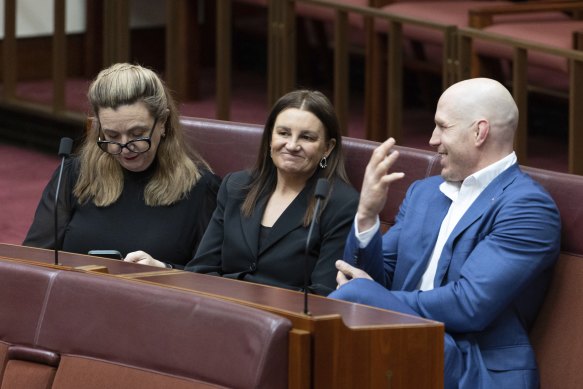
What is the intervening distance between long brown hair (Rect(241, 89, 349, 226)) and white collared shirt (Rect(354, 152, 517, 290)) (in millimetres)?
269

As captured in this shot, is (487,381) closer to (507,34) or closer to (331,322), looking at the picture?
(331,322)

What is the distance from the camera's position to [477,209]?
2.38m

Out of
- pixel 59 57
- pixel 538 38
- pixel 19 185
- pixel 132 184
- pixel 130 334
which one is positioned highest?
pixel 538 38

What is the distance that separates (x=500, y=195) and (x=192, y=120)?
3.15 ft

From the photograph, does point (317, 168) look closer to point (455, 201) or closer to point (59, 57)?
point (455, 201)

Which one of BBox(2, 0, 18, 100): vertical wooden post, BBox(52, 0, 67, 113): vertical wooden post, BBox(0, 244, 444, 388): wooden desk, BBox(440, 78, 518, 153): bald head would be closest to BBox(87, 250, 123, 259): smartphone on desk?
BBox(0, 244, 444, 388): wooden desk

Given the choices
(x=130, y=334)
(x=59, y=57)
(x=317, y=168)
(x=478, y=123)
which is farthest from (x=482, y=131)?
(x=59, y=57)

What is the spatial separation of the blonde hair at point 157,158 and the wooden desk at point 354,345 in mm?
907

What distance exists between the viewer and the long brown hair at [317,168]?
2678 mm

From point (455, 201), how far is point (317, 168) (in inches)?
14.2

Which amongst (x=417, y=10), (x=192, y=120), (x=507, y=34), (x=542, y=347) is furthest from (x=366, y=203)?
(x=417, y=10)

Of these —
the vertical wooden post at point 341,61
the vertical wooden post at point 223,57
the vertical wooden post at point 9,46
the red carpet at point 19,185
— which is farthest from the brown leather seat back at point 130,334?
the vertical wooden post at point 9,46

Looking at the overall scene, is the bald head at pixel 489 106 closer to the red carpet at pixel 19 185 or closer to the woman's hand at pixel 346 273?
the woman's hand at pixel 346 273

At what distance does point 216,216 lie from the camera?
277 centimetres
